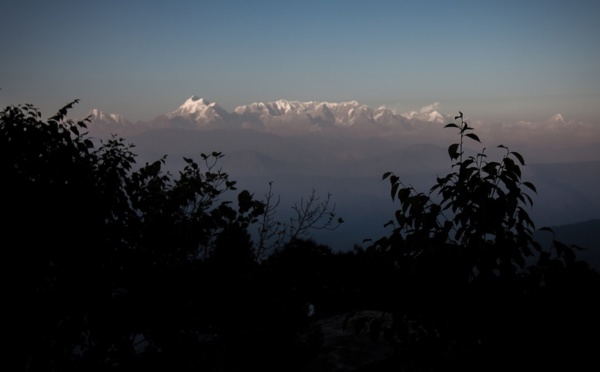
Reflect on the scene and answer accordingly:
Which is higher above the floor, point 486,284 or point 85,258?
point 486,284

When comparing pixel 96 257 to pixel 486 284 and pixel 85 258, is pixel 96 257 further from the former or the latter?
pixel 486 284

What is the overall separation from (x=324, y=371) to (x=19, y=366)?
935 centimetres

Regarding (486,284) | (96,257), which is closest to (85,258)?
(96,257)

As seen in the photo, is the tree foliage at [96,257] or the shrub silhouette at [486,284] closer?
the shrub silhouette at [486,284]

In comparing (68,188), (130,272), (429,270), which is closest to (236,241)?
(130,272)

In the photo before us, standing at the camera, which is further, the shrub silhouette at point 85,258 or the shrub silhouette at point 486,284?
the shrub silhouette at point 85,258

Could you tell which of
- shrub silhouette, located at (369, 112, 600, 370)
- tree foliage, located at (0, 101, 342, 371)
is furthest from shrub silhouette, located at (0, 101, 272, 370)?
shrub silhouette, located at (369, 112, 600, 370)

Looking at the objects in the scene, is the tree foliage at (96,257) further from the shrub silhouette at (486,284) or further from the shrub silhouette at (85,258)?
the shrub silhouette at (486,284)

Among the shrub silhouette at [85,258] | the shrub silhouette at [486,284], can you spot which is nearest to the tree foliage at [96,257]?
the shrub silhouette at [85,258]

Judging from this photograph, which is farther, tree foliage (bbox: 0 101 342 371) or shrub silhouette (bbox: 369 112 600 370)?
tree foliage (bbox: 0 101 342 371)

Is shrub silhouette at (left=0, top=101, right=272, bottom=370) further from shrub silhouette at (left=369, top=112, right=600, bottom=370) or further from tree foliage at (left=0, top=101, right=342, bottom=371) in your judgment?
shrub silhouette at (left=369, top=112, right=600, bottom=370)

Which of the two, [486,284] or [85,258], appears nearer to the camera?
[486,284]

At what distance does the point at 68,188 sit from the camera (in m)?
5.44

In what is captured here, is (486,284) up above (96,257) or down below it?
above
